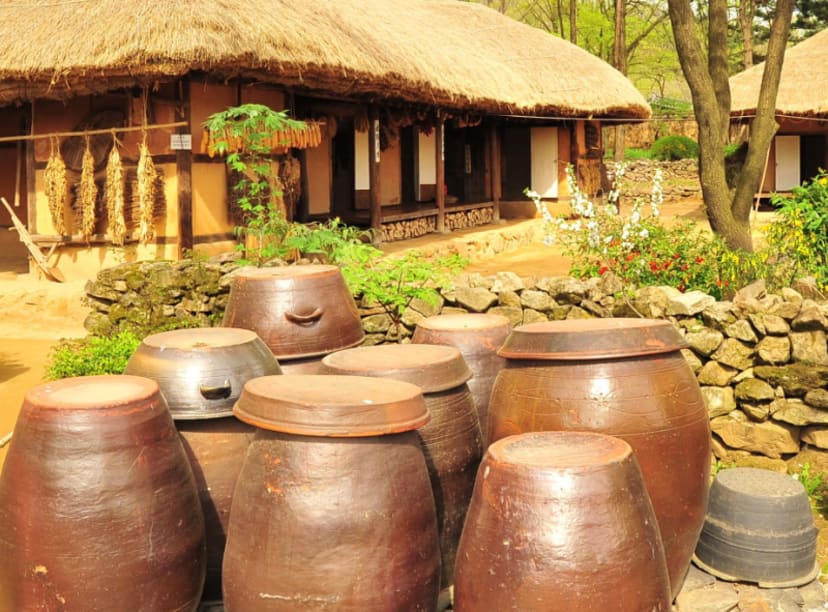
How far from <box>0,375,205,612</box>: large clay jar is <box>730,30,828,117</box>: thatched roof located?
A: 14.4 meters

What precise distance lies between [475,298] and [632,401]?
2.76 meters

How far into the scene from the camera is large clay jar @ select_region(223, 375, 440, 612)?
243 centimetres

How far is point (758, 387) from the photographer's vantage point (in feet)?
15.8

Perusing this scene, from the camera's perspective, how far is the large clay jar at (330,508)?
2432 millimetres

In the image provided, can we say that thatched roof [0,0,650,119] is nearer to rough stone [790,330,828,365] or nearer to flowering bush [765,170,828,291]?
flowering bush [765,170,828,291]

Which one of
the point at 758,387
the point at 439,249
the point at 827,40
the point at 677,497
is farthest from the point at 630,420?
the point at 827,40

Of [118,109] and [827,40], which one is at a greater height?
[827,40]

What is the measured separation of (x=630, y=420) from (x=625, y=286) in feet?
9.23

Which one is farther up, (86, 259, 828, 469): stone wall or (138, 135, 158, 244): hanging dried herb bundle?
(138, 135, 158, 244): hanging dried herb bundle

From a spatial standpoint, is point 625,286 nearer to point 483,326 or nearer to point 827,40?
point 483,326

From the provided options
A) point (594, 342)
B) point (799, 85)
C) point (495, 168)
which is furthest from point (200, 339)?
point (799, 85)

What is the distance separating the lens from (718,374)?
4891mm

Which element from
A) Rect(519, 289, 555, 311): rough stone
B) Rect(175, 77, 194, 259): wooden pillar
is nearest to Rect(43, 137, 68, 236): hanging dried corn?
Rect(175, 77, 194, 259): wooden pillar

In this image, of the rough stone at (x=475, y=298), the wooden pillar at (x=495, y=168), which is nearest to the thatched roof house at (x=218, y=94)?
the wooden pillar at (x=495, y=168)
